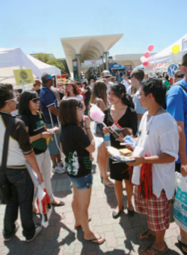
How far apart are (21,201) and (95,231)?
110 centimetres

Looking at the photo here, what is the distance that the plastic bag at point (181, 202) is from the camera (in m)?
1.92

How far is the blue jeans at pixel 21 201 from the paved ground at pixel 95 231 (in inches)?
6.7

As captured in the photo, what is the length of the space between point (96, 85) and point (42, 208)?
2597mm

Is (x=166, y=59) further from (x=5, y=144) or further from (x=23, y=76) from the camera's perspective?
(x=5, y=144)

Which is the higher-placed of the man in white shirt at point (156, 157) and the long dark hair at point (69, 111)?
the long dark hair at point (69, 111)

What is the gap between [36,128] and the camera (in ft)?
8.67

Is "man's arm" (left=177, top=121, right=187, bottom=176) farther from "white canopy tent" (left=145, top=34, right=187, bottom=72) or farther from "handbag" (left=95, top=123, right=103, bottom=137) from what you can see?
"white canopy tent" (left=145, top=34, right=187, bottom=72)

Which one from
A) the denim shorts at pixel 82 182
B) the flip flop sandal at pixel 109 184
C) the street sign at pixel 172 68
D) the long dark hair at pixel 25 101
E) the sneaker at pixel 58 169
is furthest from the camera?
the street sign at pixel 172 68

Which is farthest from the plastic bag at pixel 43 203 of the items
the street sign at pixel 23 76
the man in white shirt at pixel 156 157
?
the street sign at pixel 23 76

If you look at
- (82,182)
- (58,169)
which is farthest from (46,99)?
(82,182)

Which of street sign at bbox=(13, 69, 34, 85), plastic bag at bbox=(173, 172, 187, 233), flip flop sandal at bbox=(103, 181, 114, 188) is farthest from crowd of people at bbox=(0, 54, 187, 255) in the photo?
street sign at bbox=(13, 69, 34, 85)

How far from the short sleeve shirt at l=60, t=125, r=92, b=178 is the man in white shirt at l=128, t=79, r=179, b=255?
1.84 ft

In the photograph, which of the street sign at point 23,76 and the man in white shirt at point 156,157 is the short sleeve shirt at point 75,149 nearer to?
the man in white shirt at point 156,157

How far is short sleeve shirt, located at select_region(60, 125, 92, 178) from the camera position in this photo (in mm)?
1897
